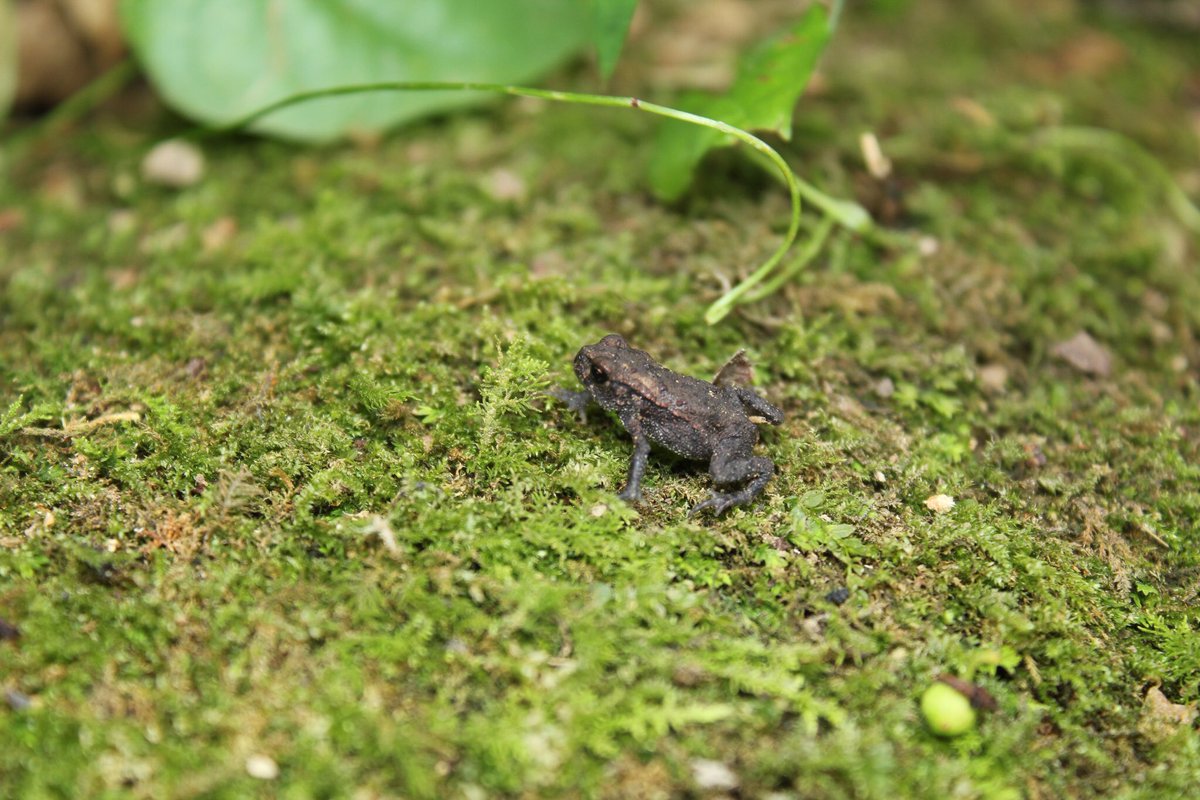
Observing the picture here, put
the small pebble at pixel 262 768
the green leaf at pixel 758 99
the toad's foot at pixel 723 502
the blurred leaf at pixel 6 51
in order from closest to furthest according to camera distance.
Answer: the small pebble at pixel 262 768 → the toad's foot at pixel 723 502 → the green leaf at pixel 758 99 → the blurred leaf at pixel 6 51

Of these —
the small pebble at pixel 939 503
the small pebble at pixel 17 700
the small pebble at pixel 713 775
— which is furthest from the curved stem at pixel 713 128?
the small pebble at pixel 17 700

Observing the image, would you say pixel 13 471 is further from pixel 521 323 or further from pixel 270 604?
pixel 521 323

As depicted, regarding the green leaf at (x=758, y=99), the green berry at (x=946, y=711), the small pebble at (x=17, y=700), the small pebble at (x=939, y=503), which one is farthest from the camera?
the green leaf at (x=758, y=99)

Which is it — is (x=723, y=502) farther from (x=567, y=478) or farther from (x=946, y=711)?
(x=946, y=711)

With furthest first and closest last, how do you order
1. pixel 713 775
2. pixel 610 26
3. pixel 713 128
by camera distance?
pixel 713 128 < pixel 610 26 < pixel 713 775

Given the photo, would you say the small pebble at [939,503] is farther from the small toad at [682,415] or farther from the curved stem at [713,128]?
the curved stem at [713,128]

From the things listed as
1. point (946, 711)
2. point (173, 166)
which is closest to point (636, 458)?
point (946, 711)

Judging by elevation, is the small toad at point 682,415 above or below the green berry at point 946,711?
above
